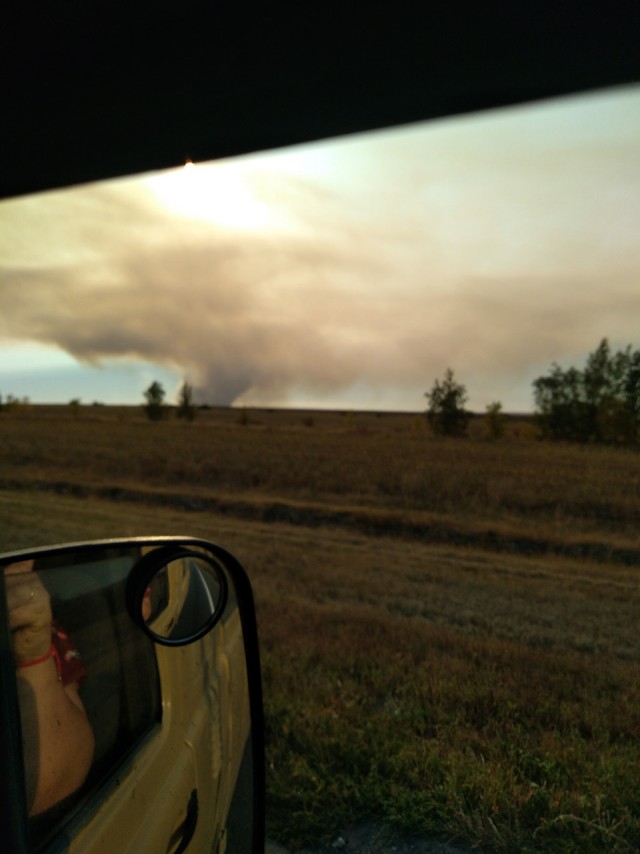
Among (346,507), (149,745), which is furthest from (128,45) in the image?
(346,507)

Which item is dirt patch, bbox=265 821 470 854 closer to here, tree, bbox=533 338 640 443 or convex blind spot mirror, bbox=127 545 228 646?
convex blind spot mirror, bbox=127 545 228 646

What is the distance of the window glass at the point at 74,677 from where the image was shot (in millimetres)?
1101

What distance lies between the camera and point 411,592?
6082 millimetres

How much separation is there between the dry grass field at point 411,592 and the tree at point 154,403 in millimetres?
319

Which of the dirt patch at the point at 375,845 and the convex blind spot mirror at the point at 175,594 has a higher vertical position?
the convex blind spot mirror at the point at 175,594

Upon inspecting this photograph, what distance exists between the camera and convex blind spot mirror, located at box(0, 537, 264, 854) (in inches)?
42.7

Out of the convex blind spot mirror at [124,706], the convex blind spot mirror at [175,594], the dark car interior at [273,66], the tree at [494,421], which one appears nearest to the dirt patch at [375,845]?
the convex blind spot mirror at [124,706]

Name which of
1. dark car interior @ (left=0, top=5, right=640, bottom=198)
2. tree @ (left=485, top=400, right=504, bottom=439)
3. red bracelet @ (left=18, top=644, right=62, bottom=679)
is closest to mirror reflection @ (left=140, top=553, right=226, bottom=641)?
red bracelet @ (left=18, top=644, right=62, bottom=679)

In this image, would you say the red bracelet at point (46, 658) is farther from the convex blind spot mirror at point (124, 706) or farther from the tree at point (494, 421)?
the tree at point (494, 421)

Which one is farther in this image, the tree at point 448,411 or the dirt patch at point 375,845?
the tree at point 448,411

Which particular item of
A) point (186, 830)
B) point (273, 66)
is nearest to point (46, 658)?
point (186, 830)

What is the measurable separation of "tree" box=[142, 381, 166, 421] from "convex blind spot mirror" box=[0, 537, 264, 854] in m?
6.79

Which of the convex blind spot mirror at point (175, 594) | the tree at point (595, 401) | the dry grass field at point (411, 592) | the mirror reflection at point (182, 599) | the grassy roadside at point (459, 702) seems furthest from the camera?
the tree at point (595, 401)

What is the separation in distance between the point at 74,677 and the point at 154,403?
767 centimetres
